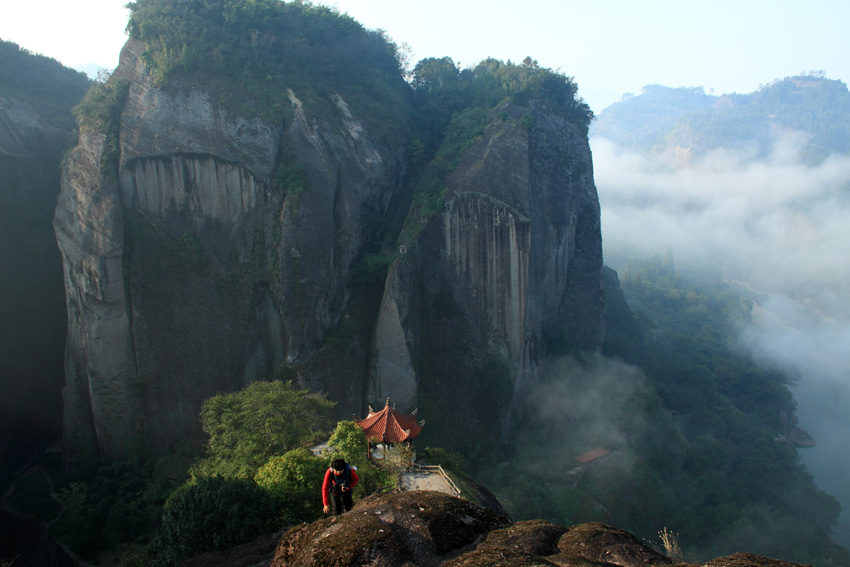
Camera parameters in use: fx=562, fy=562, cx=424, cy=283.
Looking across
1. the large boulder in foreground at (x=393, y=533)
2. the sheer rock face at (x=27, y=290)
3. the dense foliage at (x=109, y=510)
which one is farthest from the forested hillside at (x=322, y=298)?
the large boulder in foreground at (x=393, y=533)

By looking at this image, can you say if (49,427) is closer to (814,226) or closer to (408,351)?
(408,351)

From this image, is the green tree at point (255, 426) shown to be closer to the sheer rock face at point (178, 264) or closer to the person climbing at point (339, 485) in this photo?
the sheer rock face at point (178, 264)

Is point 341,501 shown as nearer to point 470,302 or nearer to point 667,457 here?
point 470,302

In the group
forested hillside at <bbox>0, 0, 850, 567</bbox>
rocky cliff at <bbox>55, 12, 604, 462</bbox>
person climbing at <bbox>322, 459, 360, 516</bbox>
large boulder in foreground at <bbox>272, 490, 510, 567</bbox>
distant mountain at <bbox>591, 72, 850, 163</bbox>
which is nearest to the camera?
large boulder in foreground at <bbox>272, 490, 510, 567</bbox>

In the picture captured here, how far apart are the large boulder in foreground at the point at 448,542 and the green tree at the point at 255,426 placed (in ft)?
24.6

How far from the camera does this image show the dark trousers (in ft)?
24.7

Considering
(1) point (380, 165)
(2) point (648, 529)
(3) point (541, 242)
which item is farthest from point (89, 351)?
(2) point (648, 529)

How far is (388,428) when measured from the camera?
14.3 meters

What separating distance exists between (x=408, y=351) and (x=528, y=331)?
5.92 m

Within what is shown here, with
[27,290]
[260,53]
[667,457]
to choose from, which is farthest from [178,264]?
[667,457]

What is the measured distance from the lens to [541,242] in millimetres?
27219

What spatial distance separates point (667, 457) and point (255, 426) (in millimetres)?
20891

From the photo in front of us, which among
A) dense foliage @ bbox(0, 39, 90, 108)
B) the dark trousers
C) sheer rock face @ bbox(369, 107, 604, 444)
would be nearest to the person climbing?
the dark trousers

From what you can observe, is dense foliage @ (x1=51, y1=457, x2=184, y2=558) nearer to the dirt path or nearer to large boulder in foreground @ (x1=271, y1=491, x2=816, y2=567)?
the dirt path
